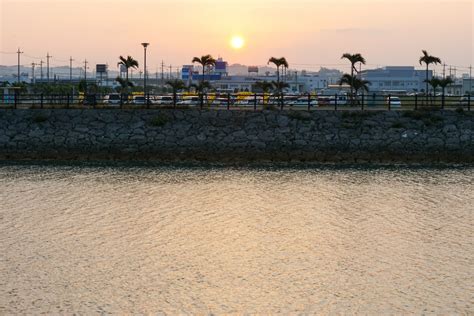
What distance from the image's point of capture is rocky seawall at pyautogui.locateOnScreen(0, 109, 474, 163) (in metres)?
41.8

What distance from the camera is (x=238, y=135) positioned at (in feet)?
141

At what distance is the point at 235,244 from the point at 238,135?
882 inches

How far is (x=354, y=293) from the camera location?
1639cm

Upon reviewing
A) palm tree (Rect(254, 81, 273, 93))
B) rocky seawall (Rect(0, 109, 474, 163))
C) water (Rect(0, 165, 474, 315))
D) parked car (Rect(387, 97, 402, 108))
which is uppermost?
palm tree (Rect(254, 81, 273, 93))

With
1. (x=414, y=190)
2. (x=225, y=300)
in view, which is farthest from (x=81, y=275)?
(x=414, y=190)

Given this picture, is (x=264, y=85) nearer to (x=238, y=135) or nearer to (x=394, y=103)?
(x=394, y=103)

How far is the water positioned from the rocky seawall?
266 inches

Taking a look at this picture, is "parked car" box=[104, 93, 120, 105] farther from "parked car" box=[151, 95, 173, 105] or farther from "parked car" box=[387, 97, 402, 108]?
"parked car" box=[387, 97, 402, 108]

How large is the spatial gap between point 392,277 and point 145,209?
11.6m

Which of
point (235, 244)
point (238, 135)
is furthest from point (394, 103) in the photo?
point (235, 244)

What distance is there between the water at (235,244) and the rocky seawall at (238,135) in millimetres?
6752

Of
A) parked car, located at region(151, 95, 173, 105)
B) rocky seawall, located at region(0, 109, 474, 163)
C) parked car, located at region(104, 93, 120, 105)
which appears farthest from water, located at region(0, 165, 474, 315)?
parked car, located at region(104, 93, 120, 105)

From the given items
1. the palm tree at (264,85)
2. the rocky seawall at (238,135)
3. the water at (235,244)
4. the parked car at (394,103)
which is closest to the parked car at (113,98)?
the rocky seawall at (238,135)

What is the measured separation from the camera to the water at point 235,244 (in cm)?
1586
